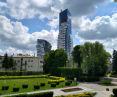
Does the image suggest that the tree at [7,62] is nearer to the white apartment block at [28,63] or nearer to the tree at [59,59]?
the white apartment block at [28,63]

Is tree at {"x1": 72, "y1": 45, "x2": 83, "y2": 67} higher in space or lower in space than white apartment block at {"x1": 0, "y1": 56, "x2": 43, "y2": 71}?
higher

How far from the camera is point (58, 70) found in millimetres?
56906

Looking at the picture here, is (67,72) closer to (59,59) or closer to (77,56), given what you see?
(77,56)

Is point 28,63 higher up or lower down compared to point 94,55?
lower down

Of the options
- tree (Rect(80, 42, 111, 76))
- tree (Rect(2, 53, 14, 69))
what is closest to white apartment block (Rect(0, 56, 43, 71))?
tree (Rect(2, 53, 14, 69))

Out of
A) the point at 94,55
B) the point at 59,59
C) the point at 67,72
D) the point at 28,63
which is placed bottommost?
the point at 67,72

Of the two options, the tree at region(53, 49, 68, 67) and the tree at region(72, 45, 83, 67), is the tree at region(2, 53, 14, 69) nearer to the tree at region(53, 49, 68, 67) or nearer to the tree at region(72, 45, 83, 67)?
the tree at region(53, 49, 68, 67)

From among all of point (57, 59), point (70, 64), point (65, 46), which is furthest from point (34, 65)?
point (65, 46)

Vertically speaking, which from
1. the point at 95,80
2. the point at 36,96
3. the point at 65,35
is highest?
the point at 65,35

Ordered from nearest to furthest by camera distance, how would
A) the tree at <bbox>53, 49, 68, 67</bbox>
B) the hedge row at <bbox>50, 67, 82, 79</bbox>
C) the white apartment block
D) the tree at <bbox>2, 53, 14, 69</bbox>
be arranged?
the hedge row at <bbox>50, 67, 82, 79</bbox>, the tree at <bbox>53, 49, 68, 67</bbox>, the tree at <bbox>2, 53, 14, 69</bbox>, the white apartment block

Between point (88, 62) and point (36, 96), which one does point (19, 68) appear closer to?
point (88, 62)

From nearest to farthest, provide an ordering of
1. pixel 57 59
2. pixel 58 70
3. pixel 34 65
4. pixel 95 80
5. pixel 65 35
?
pixel 95 80, pixel 58 70, pixel 57 59, pixel 34 65, pixel 65 35

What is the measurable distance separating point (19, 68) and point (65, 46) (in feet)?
429

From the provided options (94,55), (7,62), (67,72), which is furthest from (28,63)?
(94,55)
